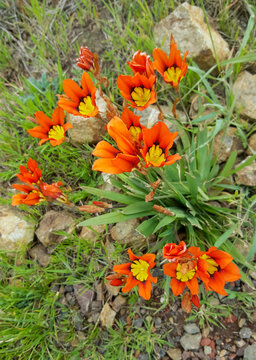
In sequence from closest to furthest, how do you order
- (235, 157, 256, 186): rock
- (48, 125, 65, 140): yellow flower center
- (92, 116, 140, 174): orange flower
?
1. (92, 116, 140, 174): orange flower
2. (48, 125, 65, 140): yellow flower center
3. (235, 157, 256, 186): rock

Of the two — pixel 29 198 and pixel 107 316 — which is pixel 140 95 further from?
pixel 107 316

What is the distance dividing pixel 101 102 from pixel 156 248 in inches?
50.0

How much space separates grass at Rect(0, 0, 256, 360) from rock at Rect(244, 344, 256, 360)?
22 centimetres

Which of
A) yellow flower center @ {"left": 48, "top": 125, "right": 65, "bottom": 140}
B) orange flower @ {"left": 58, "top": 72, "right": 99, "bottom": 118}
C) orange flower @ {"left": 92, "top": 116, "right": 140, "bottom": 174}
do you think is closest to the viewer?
orange flower @ {"left": 92, "top": 116, "right": 140, "bottom": 174}

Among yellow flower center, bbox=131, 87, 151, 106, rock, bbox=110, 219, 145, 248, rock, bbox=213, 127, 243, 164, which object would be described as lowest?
rock, bbox=110, 219, 145, 248

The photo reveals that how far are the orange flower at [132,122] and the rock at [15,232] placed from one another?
1.42m

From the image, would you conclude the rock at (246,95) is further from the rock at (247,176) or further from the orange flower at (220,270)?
the orange flower at (220,270)

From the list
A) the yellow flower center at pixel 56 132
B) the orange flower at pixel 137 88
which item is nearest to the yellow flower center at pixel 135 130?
the orange flower at pixel 137 88

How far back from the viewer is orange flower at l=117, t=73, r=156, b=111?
1.55 metres

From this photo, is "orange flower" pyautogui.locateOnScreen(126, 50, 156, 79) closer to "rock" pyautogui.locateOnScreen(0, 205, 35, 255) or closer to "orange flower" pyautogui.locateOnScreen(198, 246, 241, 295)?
"orange flower" pyautogui.locateOnScreen(198, 246, 241, 295)

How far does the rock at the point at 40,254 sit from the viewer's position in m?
2.46

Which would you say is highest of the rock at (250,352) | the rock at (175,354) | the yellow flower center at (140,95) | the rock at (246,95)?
the yellow flower center at (140,95)

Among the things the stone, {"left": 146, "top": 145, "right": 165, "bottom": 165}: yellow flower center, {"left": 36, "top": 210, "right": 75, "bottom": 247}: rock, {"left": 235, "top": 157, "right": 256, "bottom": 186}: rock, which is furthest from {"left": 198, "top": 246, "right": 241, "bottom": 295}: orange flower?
the stone

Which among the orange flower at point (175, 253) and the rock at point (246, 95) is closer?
the orange flower at point (175, 253)
